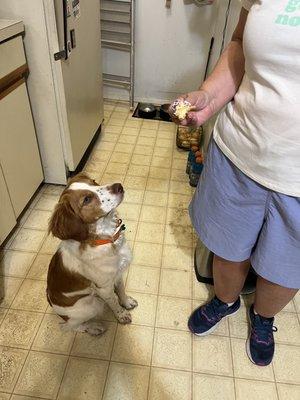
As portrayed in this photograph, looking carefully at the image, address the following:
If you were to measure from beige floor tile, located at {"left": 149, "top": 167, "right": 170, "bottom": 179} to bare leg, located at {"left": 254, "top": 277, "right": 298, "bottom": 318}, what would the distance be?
1195mm

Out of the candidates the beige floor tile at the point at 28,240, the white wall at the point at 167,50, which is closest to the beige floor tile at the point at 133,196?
the beige floor tile at the point at 28,240

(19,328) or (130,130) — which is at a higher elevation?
(130,130)

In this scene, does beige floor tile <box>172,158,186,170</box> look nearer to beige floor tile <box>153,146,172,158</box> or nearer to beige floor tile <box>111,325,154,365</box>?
beige floor tile <box>153,146,172,158</box>

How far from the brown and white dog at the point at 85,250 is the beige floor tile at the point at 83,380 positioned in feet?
0.50

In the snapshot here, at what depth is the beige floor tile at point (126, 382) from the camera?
110 centimetres

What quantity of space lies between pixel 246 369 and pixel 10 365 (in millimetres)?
908

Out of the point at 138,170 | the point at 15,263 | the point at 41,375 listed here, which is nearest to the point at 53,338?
the point at 41,375

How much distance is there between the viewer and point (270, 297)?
3.47 feet

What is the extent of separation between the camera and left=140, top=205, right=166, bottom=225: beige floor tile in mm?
1806

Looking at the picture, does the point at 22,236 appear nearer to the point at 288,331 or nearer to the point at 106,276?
the point at 106,276

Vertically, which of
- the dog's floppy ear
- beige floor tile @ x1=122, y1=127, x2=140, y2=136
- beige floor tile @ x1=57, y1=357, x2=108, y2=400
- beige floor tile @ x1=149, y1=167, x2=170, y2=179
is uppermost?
the dog's floppy ear

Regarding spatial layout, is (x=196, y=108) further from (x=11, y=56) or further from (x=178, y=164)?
(x=178, y=164)

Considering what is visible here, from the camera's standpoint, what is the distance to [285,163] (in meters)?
0.72

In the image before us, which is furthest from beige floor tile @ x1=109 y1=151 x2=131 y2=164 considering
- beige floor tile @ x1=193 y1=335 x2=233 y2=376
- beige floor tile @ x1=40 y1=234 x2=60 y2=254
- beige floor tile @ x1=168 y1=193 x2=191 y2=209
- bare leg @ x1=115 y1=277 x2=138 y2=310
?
beige floor tile @ x1=193 y1=335 x2=233 y2=376
